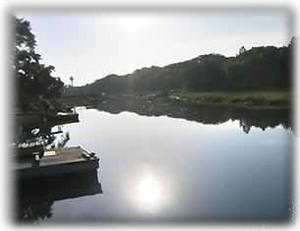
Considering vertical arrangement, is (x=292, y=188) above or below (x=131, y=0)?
below

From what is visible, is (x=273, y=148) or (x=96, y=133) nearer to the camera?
(x=273, y=148)

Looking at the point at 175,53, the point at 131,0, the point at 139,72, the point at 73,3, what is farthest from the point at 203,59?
the point at 73,3

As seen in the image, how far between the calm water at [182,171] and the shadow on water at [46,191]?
0.05 meters

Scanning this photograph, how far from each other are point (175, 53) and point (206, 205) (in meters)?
0.87

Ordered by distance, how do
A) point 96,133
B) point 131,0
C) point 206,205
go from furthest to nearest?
point 96,133 → point 206,205 → point 131,0

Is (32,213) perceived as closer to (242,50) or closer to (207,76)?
(207,76)

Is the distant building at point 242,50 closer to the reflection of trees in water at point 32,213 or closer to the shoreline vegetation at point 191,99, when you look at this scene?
the shoreline vegetation at point 191,99

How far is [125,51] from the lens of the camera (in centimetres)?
247

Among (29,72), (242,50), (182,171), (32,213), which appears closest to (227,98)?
(242,50)

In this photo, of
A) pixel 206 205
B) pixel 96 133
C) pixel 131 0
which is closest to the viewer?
pixel 131 0

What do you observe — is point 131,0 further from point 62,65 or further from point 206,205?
point 206,205

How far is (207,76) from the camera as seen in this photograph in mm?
2572

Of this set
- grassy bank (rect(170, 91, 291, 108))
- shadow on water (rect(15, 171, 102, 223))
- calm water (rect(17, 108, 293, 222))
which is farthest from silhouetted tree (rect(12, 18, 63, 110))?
grassy bank (rect(170, 91, 291, 108))

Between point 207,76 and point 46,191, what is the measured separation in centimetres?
141
